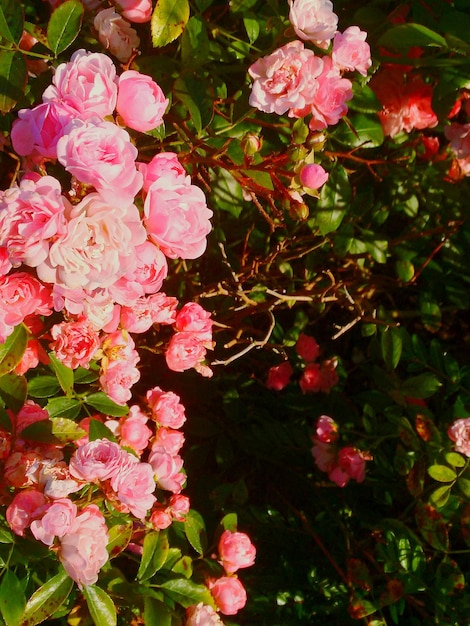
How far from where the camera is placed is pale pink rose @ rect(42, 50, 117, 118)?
2.89 ft

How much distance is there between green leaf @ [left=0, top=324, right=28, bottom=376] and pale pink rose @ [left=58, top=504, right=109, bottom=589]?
28cm

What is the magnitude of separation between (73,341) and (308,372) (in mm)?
928

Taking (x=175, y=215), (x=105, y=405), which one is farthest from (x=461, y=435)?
(x=175, y=215)

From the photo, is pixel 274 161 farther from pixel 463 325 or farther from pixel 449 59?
pixel 463 325

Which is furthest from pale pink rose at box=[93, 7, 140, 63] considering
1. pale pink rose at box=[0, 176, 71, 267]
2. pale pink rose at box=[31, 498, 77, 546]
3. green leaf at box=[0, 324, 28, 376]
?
pale pink rose at box=[31, 498, 77, 546]

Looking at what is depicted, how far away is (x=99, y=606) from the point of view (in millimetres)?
1145

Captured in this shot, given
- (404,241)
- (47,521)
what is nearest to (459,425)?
(404,241)

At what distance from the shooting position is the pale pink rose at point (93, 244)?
84 cm

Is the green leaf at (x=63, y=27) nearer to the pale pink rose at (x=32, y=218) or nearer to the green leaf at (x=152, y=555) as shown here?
the pale pink rose at (x=32, y=218)

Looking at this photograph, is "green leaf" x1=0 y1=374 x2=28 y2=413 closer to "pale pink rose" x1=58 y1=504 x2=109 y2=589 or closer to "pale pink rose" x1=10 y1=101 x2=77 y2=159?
"pale pink rose" x1=58 y1=504 x2=109 y2=589

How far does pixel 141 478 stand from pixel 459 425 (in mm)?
726

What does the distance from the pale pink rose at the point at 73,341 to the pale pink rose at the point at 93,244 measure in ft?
0.91

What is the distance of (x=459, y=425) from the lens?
142 centimetres

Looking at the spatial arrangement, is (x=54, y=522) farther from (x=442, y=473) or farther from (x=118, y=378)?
(x=442, y=473)
